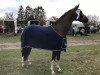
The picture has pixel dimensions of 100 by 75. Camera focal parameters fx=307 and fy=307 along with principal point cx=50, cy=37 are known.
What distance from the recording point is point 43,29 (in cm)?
1054

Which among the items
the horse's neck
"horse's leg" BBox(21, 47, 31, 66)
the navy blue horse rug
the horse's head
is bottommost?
"horse's leg" BBox(21, 47, 31, 66)

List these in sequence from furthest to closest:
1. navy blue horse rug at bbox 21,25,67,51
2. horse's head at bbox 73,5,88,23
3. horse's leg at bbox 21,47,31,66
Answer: horse's leg at bbox 21,47,31,66, horse's head at bbox 73,5,88,23, navy blue horse rug at bbox 21,25,67,51

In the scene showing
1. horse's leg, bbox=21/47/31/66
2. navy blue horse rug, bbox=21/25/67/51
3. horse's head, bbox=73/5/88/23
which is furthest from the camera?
horse's leg, bbox=21/47/31/66

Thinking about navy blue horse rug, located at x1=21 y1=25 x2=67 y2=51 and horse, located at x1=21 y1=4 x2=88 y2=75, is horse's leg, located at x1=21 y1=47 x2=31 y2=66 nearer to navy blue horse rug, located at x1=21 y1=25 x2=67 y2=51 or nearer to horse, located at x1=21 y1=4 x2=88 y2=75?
navy blue horse rug, located at x1=21 y1=25 x2=67 y2=51

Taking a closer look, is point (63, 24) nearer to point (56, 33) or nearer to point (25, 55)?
point (56, 33)

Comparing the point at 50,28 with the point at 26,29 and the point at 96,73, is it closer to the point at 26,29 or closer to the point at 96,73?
the point at 26,29

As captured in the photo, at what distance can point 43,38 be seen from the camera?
1050cm

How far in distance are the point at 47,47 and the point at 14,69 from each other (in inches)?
61.3

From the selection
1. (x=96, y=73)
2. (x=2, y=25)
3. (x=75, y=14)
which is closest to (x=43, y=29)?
(x=75, y=14)

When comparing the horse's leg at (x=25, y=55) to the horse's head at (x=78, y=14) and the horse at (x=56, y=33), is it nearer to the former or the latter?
the horse at (x=56, y=33)

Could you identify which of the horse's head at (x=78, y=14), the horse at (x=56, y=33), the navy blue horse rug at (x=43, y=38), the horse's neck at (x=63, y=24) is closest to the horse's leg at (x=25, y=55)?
the navy blue horse rug at (x=43, y=38)

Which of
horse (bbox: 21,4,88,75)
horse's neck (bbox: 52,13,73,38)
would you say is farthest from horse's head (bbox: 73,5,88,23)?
horse's neck (bbox: 52,13,73,38)

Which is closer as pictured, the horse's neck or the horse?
the horse

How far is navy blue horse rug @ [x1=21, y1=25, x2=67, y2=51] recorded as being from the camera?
401 inches
